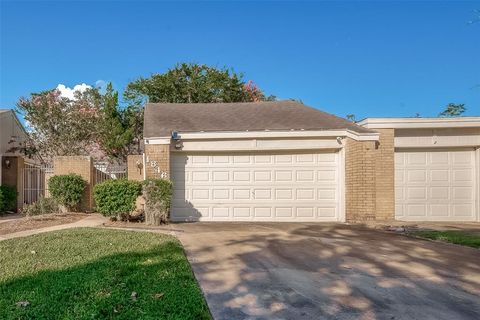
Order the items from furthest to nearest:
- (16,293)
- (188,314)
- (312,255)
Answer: (312,255) < (16,293) < (188,314)

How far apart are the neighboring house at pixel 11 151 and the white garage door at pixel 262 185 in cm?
785

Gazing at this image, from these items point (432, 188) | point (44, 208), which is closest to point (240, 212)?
point (432, 188)

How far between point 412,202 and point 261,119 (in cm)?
559

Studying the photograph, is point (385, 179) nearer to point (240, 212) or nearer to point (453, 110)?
point (240, 212)

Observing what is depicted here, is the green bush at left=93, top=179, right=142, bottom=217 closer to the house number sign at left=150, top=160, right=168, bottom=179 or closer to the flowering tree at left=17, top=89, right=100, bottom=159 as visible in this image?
the house number sign at left=150, top=160, right=168, bottom=179

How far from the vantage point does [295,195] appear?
449 inches

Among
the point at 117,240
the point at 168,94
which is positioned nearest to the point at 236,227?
the point at 117,240

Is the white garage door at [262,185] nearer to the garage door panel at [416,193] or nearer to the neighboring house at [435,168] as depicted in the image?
the neighboring house at [435,168]

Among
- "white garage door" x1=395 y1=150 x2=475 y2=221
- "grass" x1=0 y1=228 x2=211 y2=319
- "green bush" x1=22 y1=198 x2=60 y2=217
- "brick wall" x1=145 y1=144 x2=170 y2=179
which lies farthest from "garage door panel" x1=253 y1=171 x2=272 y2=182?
"green bush" x1=22 y1=198 x2=60 y2=217

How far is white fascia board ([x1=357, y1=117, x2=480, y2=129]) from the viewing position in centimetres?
1142

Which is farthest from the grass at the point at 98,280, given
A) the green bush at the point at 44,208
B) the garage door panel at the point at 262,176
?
the green bush at the point at 44,208

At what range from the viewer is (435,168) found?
11633 millimetres

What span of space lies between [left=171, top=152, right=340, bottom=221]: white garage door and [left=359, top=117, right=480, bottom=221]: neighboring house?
2.12 meters

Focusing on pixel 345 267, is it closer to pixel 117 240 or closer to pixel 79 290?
pixel 79 290
